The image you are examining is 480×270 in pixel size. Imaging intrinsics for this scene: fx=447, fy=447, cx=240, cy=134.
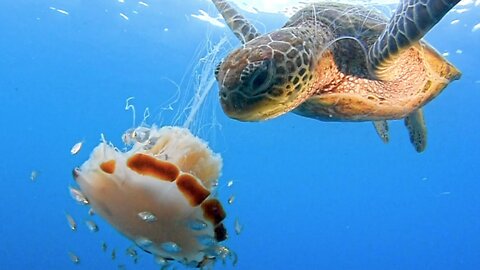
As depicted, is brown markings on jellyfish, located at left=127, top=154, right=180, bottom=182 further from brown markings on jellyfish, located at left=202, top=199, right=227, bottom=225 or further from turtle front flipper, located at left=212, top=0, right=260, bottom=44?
turtle front flipper, located at left=212, top=0, right=260, bottom=44

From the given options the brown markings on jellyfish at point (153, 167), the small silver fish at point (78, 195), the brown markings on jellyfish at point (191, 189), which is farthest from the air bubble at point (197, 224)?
the small silver fish at point (78, 195)

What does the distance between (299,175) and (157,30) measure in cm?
4697

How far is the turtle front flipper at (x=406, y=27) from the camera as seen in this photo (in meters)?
3.17

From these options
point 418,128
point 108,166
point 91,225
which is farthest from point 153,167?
point 418,128

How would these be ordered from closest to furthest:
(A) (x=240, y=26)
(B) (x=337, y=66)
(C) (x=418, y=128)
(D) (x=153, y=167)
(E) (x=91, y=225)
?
(D) (x=153, y=167) < (E) (x=91, y=225) < (B) (x=337, y=66) < (A) (x=240, y=26) < (C) (x=418, y=128)

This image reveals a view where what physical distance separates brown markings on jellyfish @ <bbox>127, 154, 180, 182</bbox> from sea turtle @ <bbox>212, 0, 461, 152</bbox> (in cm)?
66

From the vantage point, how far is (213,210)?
8.55 feet

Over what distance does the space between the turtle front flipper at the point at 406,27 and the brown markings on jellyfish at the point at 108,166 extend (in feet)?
7.55

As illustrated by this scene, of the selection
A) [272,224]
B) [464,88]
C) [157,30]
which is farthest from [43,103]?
[272,224]

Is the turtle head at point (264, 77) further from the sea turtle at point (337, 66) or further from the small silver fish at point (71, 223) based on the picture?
the small silver fish at point (71, 223)

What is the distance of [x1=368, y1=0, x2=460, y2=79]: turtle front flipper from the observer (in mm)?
3166

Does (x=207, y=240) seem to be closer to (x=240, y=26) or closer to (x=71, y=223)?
(x=71, y=223)

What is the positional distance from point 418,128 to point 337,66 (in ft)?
9.29

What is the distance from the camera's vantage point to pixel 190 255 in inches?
114
